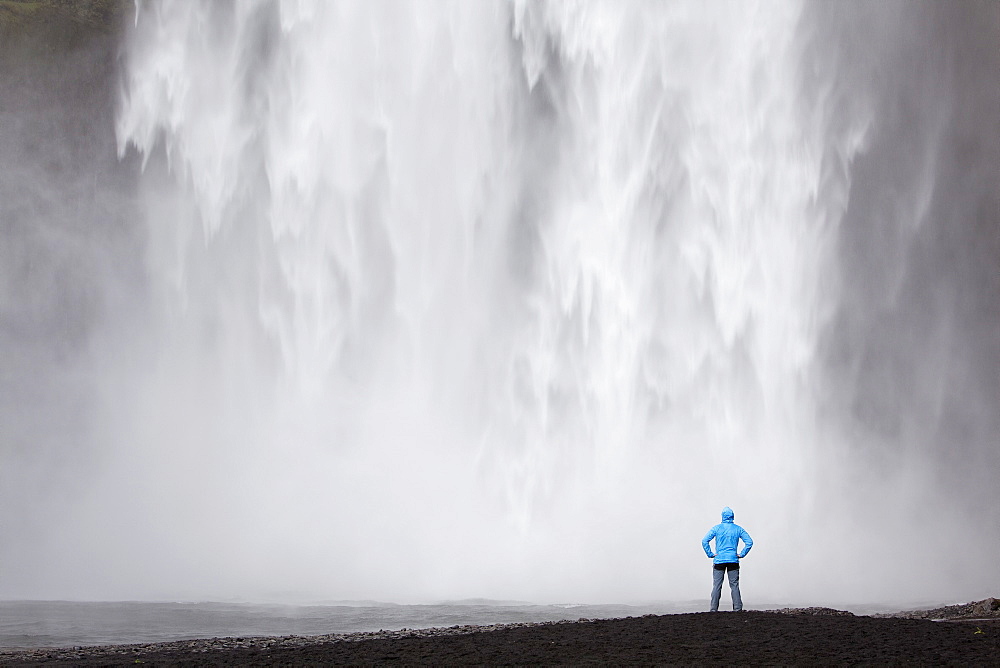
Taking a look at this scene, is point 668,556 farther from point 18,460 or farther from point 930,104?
point 18,460

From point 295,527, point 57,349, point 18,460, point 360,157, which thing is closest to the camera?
point 295,527

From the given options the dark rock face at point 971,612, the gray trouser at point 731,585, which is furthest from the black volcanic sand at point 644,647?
the dark rock face at point 971,612

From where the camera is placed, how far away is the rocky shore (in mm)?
9648

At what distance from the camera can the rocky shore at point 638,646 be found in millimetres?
9648

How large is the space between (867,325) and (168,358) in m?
25.8

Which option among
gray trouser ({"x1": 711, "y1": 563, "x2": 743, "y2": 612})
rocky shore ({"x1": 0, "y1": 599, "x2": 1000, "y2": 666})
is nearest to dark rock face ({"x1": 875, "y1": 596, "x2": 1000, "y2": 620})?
rocky shore ({"x1": 0, "y1": 599, "x2": 1000, "y2": 666})

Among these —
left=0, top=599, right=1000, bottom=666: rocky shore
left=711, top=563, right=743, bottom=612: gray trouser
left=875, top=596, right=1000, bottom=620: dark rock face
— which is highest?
left=711, top=563, right=743, bottom=612: gray trouser

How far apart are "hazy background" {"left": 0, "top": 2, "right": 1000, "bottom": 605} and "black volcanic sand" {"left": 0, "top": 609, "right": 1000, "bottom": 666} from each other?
422 inches

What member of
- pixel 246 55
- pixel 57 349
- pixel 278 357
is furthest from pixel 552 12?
pixel 57 349

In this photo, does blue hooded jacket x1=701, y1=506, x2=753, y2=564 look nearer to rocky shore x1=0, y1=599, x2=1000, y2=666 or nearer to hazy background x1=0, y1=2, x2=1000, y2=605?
rocky shore x1=0, y1=599, x2=1000, y2=666

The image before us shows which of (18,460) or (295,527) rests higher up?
(18,460)

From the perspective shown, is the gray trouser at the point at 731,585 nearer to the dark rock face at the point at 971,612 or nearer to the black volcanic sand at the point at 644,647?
the black volcanic sand at the point at 644,647

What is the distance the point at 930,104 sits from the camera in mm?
37281

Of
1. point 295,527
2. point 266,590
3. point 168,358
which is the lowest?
point 266,590
